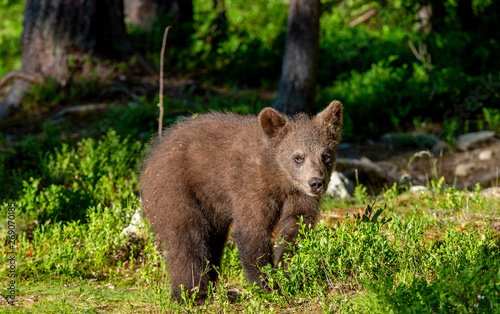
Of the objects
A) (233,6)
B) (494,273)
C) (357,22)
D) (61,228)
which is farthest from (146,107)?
(233,6)

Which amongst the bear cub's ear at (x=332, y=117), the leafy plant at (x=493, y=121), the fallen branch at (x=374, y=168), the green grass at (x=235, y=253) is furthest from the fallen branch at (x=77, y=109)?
the leafy plant at (x=493, y=121)

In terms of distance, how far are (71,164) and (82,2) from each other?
14.0 ft

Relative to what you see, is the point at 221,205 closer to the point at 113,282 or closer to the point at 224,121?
the point at 224,121

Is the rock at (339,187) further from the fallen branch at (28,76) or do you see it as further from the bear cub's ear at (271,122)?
the fallen branch at (28,76)

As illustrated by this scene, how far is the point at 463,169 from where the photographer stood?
8648mm

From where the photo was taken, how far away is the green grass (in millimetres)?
3959

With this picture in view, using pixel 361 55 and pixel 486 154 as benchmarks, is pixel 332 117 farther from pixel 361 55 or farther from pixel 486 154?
pixel 361 55

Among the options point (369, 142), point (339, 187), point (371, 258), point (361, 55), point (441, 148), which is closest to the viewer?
point (371, 258)

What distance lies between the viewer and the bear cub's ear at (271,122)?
4969mm

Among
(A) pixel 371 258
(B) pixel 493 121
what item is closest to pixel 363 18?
(B) pixel 493 121

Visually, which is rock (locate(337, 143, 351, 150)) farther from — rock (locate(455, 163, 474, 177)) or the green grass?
the green grass

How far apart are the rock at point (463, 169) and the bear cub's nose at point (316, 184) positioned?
4.52 metres

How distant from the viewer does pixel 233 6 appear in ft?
59.1

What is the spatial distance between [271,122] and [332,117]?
0.60 metres
